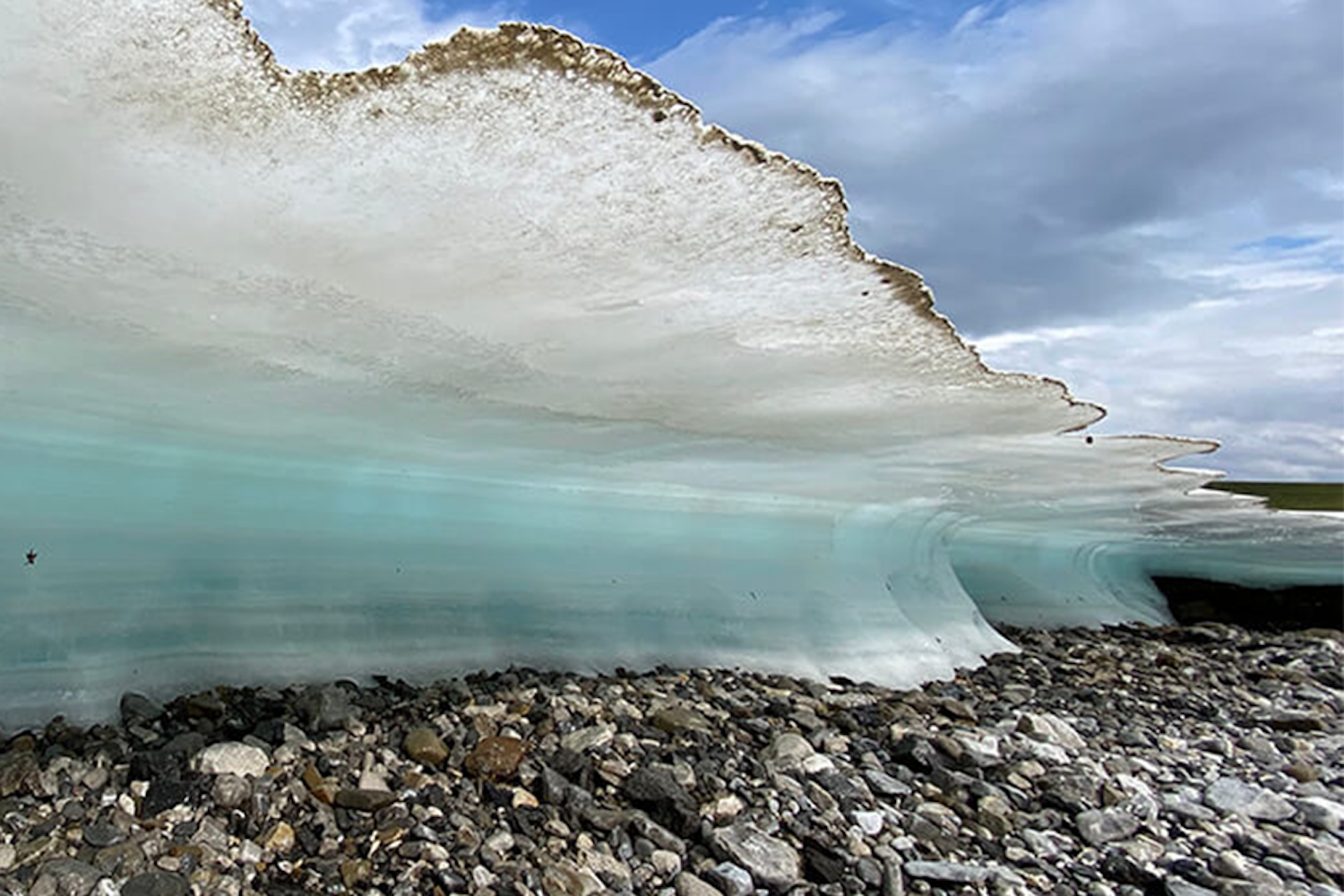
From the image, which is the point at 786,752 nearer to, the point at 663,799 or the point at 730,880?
the point at 663,799

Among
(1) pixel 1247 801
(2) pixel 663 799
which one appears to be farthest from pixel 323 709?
(1) pixel 1247 801

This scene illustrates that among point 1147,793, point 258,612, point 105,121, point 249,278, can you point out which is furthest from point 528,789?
point 1147,793

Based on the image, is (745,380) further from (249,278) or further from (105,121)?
(105,121)

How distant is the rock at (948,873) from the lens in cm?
313

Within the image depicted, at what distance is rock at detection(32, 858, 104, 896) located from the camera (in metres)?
2.52

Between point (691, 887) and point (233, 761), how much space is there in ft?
5.60

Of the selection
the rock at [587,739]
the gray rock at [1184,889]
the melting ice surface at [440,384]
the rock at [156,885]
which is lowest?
the gray rock at [1184,889]

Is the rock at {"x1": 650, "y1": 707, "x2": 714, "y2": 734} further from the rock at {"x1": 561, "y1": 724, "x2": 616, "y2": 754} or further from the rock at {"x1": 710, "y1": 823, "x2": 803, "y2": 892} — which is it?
the rock at {"x1": 710, "y1": 823, "x2": 803, "y2": 892}

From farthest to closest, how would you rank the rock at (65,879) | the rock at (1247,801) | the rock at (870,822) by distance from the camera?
the rock at (1247,801), the rock at (870,822), the rock at (65,879)

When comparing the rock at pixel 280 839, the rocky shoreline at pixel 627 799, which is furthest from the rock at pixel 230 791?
the rock at pixel 280 839

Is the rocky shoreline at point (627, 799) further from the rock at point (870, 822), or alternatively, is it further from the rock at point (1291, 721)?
the rock at point (1291, 721)

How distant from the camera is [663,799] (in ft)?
10.8

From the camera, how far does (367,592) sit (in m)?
4.73

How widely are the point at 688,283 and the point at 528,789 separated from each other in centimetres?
198
